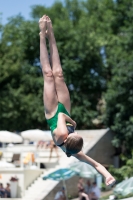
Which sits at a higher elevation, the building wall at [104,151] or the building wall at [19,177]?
the building wall at [104,151]

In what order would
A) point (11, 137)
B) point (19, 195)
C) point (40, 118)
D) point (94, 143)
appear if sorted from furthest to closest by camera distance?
point (40, 118), point (94, 143), point (11, 137), point (19, 195)

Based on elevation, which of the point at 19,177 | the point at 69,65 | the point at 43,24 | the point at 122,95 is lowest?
the point at 19,177

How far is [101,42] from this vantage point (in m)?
30.7

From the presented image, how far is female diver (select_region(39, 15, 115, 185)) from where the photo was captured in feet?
23.4

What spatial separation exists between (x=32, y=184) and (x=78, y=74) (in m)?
10.8

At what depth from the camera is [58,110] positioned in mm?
7629

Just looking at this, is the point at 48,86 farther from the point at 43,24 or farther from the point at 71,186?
the point at 71,186

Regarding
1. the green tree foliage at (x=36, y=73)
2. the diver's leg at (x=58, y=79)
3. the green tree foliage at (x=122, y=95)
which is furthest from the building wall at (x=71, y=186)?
the diver's leg at (x=58, y=79)

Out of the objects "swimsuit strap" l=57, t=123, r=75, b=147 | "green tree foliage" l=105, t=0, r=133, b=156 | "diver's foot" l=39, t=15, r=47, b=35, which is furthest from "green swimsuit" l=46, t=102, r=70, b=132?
"green tree foliage" l=105, t=0, r=133, b=156

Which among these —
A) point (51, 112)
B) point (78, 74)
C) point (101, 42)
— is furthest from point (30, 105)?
point (51, 112)

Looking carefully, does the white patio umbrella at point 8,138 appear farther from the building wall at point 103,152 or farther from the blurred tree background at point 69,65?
the blurred tree background at point 69,65

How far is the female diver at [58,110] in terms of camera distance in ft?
23.4

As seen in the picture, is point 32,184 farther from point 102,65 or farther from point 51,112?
point 51,112

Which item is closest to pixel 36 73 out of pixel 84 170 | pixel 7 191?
pixel 7 191
